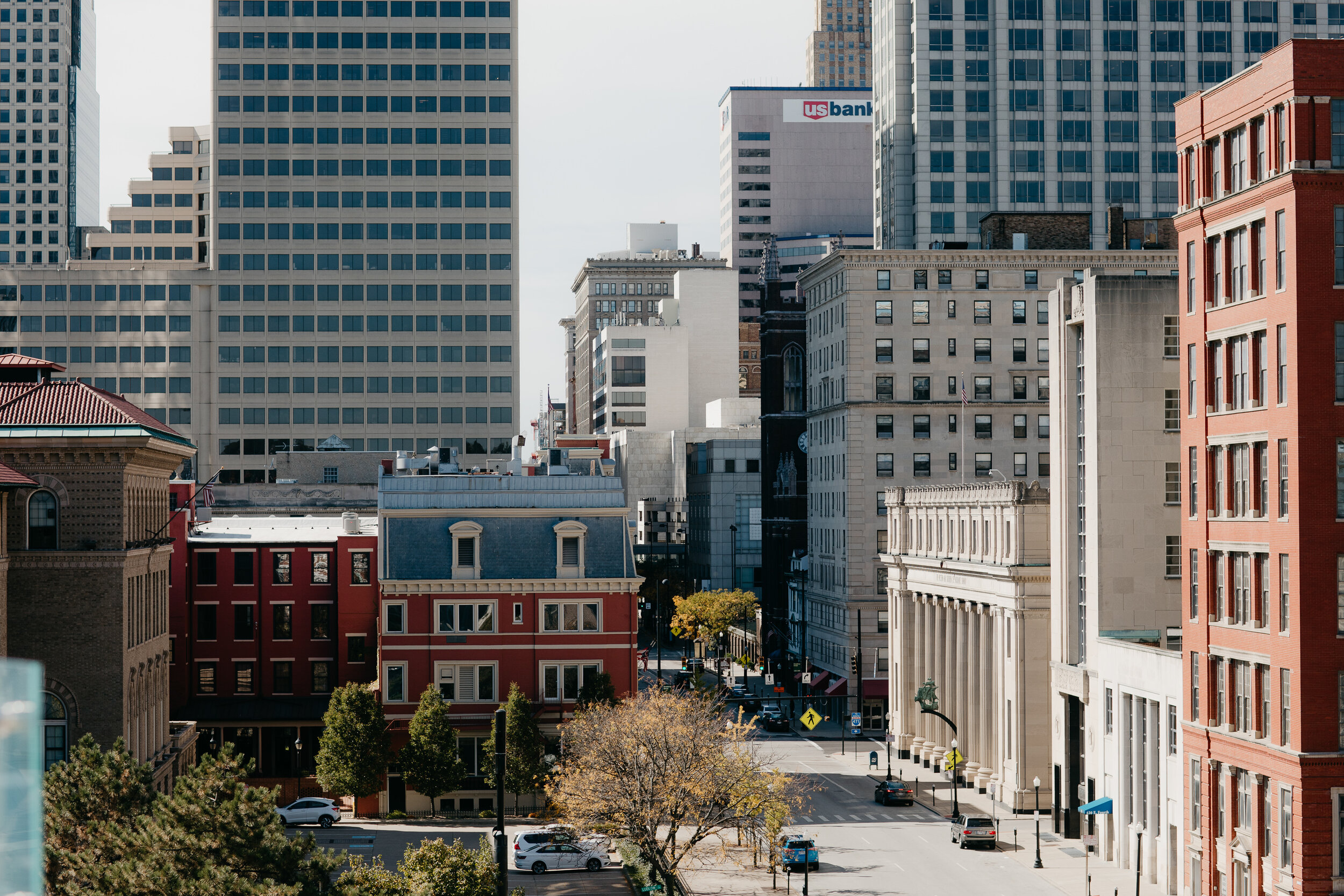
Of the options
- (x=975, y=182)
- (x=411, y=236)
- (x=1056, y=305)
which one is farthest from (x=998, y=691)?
(x=411, y=236)

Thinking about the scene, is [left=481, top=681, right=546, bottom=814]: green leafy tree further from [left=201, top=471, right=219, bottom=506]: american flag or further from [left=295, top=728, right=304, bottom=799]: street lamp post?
[left=201, top=471, right=219, bottom=506]: american flag

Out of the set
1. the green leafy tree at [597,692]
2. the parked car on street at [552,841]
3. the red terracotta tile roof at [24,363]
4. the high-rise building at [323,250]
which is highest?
the high-rise building at [323,250]

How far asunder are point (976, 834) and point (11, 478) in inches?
1868

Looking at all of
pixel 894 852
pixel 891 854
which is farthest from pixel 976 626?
pixel 891 854

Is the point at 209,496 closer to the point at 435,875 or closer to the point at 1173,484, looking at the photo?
the point at 1173,484

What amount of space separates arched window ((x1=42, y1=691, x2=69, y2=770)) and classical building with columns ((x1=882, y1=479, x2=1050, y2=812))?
5063 centimetres

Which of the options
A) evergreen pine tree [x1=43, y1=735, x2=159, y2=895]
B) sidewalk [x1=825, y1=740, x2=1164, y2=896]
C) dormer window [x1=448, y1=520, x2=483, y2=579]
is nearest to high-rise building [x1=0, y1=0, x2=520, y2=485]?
sidewalk [x1=825, y1=740, x2=1164, y2=896]

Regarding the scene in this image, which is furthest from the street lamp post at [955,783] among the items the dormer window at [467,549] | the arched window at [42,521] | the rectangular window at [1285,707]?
the arched window at [42,521]

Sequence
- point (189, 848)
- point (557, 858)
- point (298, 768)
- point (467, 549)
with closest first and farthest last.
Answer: point (189, 848)
point (557, 858)
point (467, 549)
point (298, 768)

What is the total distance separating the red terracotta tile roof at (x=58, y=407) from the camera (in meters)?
65.8

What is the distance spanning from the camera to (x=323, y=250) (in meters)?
166

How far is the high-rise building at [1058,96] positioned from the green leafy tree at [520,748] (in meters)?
93.8

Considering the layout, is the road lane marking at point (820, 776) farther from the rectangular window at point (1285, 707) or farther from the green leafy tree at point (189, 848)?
the green leafy tree at point (189, 848)

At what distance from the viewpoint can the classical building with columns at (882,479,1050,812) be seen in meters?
88.2
